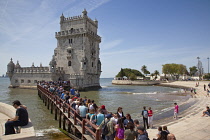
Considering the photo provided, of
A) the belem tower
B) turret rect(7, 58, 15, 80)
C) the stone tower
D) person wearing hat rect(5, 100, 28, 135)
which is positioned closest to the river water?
person wearing hat rect(5, 100, 28, 135)

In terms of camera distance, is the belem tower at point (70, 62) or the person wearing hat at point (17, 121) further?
the belem tower at point (70, 62)

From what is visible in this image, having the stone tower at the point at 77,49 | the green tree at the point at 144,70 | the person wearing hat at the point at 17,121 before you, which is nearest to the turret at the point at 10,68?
the stone tower at the point at 77,49

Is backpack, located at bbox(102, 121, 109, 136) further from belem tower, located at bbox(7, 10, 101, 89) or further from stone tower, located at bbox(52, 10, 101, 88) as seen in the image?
stone tower, located at bbox(52, 10, 101, 88)

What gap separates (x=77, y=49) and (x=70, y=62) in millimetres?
4611

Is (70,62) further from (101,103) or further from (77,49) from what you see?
(101,103)

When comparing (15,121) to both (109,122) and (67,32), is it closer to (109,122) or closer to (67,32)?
(109,122)

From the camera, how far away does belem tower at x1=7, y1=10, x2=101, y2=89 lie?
4406cm

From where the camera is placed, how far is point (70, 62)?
47.3 meters

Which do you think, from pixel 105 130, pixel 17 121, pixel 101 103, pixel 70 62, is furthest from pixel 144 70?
pixel 17 121

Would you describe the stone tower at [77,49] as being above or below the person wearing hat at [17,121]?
above

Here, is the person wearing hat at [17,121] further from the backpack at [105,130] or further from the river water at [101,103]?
the river water at [101,103]

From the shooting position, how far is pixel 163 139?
6355 millimetres

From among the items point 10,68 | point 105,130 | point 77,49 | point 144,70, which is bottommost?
point 105,130

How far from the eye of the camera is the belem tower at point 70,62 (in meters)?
44.1
